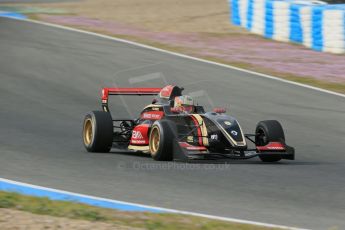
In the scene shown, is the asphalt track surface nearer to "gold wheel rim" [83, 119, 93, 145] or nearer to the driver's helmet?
"gold wheel rim" [83, 119, 93, 145]

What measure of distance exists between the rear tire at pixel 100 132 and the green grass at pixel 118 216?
3.37 metres

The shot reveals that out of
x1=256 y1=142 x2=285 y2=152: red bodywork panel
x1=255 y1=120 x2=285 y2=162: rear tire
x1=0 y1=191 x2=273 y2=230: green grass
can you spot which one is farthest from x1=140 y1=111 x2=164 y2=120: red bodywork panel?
x1=0 y1=191 x2=273 y2=230: green grass

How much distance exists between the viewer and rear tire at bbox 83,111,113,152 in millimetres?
11055

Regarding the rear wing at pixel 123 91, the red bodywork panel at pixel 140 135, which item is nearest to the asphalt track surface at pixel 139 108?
the red bodywork panel at pixel 140 135

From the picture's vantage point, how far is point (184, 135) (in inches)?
409

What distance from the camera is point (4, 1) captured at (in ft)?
106

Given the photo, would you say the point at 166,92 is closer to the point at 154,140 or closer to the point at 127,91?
the point at 127,91

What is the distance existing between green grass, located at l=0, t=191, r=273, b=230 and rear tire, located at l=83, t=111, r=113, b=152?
3371mm

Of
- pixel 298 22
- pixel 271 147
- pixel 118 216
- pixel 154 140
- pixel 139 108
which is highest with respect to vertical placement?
pixel 298 22

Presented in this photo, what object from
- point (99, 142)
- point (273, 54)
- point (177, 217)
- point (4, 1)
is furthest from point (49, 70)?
point (4, 1)

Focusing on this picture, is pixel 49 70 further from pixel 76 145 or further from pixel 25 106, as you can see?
pixel 76 145

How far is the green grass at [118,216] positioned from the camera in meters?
6.91

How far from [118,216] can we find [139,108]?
26.7 ft

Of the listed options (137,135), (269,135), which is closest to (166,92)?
(137,135)
